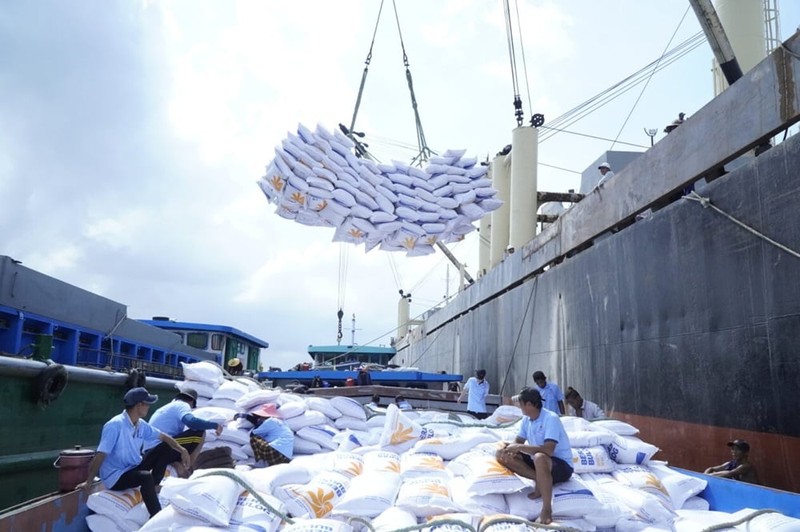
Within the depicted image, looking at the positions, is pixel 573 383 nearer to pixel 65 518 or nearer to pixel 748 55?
pixel 748 55

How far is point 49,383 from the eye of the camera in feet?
14.8

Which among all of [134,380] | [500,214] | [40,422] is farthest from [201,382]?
[500,214]

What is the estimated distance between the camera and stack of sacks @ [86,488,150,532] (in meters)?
3.60

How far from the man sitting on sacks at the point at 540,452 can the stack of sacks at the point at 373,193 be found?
3.53 metres

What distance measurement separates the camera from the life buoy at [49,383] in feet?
14.6

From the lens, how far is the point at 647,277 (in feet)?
21.0

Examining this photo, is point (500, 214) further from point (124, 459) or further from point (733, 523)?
point (124, 459)

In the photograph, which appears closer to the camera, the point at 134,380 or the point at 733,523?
the point at 733,523

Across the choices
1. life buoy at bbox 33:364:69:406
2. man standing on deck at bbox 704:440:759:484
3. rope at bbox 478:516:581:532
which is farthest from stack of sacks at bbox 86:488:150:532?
man standing on deck at bbox 704:440:759:484

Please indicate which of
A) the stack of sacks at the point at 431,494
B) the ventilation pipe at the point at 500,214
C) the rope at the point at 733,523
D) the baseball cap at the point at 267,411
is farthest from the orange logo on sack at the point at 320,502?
the ventilation pipe at the point at 500,214

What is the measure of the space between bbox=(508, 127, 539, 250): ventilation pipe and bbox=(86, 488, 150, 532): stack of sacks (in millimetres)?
10639

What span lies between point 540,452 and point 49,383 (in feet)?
11.4

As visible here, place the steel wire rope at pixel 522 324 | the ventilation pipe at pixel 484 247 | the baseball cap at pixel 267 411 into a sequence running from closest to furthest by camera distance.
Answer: the baseball cap at pixel 267 411
the steel wire rope at pixel 522 324
the ventilation pipe at pixel 484 247

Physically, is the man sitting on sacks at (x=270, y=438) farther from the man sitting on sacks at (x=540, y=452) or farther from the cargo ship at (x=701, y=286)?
the cargo ship at (x=701, y=286)
